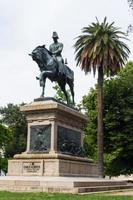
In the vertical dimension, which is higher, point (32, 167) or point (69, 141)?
point (69, 141)

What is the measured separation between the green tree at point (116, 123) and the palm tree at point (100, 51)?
2266 millimetres

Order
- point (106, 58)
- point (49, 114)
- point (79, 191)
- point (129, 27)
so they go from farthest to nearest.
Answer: point (106, 58) → point (49, 114) → point (79, 191) → point (129, 27)

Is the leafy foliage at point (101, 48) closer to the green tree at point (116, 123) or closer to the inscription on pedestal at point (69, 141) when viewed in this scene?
the green tree at point (116, 123)

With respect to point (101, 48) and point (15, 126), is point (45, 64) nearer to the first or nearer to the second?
point (101, 48)

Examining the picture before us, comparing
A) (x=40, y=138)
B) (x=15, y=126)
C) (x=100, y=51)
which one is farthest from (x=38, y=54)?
(x=15, y=126)

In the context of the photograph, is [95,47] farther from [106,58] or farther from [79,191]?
[79,191]

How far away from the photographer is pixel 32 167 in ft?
82.7

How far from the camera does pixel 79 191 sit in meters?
20.4

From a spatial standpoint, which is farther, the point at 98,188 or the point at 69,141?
the point at 69,141

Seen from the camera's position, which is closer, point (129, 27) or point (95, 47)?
point (129, 27)

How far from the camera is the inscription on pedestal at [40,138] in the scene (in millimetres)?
25641

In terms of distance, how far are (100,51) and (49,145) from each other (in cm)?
2033

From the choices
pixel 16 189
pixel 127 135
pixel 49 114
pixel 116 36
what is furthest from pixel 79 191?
pixel 116 36

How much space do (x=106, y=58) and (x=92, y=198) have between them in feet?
90.5
